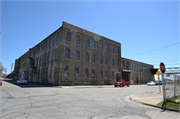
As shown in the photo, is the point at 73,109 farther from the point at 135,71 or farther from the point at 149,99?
the point at 135,71

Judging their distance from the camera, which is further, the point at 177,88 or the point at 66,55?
the point at 66,55

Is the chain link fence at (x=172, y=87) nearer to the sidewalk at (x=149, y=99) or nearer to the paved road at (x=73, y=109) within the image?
the sidewalk at (x=149, y=99)

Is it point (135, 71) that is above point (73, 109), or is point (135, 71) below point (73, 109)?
above

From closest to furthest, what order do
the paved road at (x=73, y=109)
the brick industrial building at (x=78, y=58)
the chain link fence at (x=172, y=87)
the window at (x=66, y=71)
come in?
the paved road at (x=73, y=109) < the chain link fence at (x=172, y=87) < the window at (x=66, y=71) < the brick industrial building at (x=78, y=58)

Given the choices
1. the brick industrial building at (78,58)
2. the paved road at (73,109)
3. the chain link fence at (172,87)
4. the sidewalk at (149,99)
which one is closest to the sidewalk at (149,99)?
the sidewalk at (149,99)

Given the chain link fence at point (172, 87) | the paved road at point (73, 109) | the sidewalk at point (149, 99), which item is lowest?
the sidewalk at point (149, 99)

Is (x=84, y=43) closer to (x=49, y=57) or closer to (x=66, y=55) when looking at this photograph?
(x=66, y=55)

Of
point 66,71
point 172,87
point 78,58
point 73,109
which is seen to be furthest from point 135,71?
point 73,109

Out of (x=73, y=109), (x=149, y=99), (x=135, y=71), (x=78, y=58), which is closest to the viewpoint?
(x=73, y=109)

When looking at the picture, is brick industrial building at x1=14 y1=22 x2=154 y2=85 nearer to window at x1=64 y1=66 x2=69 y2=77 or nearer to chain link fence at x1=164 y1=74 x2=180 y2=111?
window at x1=64 y1=66 x2=69 y2=77

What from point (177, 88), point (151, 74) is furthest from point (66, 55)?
point (151, 74)

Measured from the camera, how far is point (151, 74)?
60.2 meters

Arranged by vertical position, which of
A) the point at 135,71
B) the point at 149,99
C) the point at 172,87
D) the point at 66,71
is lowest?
the point at 149,99

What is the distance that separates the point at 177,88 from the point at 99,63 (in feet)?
76.9
